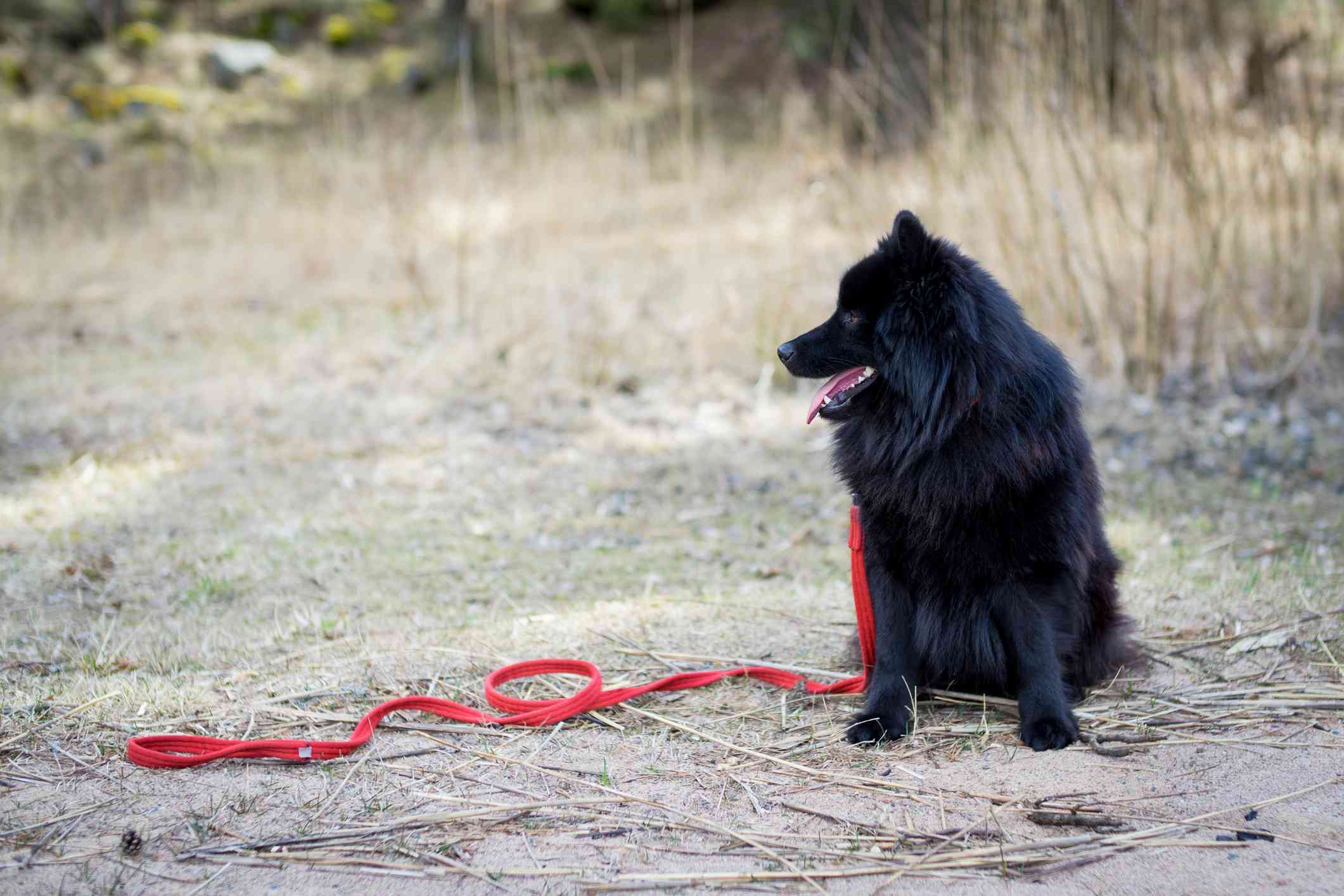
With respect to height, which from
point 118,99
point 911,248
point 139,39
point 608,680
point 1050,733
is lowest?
point 608,680

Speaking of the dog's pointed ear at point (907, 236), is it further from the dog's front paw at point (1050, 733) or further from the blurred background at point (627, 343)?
the dog's front paw at point (1050, 733)

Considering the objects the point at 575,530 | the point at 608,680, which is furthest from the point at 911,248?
the point at 575,530

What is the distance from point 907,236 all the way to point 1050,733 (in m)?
1.34

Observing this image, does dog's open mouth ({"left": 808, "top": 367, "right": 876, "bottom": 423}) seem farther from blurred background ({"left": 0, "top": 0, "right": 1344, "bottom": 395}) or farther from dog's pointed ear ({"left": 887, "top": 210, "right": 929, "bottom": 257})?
blurred background ({"left": 0, "top": 0, "right": 1344, "bottom": 395})

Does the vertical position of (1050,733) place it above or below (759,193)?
below

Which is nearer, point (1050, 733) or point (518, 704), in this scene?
point (1050, 733)

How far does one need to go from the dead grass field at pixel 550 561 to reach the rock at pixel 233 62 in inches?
292

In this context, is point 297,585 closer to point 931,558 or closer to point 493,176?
point 931,558

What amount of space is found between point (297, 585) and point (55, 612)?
852 millimetres

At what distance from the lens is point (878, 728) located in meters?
2.83

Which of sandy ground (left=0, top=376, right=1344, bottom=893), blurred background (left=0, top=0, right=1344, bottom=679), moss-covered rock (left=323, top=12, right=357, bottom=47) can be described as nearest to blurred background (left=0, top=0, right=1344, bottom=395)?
blurred background (left=0, top=0, right=1344, bottom=679)

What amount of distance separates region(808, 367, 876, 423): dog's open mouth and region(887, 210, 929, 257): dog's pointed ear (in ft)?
1.15

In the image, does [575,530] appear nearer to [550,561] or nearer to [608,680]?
[550,561]

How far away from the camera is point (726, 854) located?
2.28 metres
